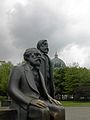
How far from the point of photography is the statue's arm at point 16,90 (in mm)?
5330

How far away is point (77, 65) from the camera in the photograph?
6531 centimetres

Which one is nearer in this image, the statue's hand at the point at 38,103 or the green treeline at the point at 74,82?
the statue's hand at the point at 38,103

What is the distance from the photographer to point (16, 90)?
5430mm

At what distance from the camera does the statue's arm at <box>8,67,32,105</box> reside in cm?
533

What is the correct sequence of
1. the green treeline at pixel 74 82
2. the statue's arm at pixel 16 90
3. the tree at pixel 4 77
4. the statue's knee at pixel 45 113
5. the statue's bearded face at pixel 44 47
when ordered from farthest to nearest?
the green treeline at pixel 74 82 → the tree at pixel 4 77 → the statue's bearded face at pixel 44 47 → the statue's arm at pixel 16 90 → the statue's knee at pixel 45 113

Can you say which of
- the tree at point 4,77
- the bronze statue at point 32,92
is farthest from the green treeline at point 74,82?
the bronze statue at point 32,92

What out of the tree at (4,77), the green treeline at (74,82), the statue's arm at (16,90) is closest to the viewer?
the statue's arm at (16,90)

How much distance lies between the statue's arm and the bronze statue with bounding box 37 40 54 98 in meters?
0.96

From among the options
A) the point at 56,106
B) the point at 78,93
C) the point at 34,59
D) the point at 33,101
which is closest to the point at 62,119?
the point at 56,106

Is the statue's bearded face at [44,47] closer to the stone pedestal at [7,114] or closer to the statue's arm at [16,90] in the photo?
the statue's arm at [16,90]

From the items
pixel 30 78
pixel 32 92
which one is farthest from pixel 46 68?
pixel 32 92

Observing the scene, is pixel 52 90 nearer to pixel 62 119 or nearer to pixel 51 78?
pixel 51 78

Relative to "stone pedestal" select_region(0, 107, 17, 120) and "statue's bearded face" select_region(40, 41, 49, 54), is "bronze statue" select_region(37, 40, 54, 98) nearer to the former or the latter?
"statue's bearded face" select_region(40, 41, 49, 54)

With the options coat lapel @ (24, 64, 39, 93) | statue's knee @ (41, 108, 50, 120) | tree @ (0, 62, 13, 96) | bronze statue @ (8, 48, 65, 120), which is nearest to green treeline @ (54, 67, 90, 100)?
tree @ (0, 62, 13, 96)
